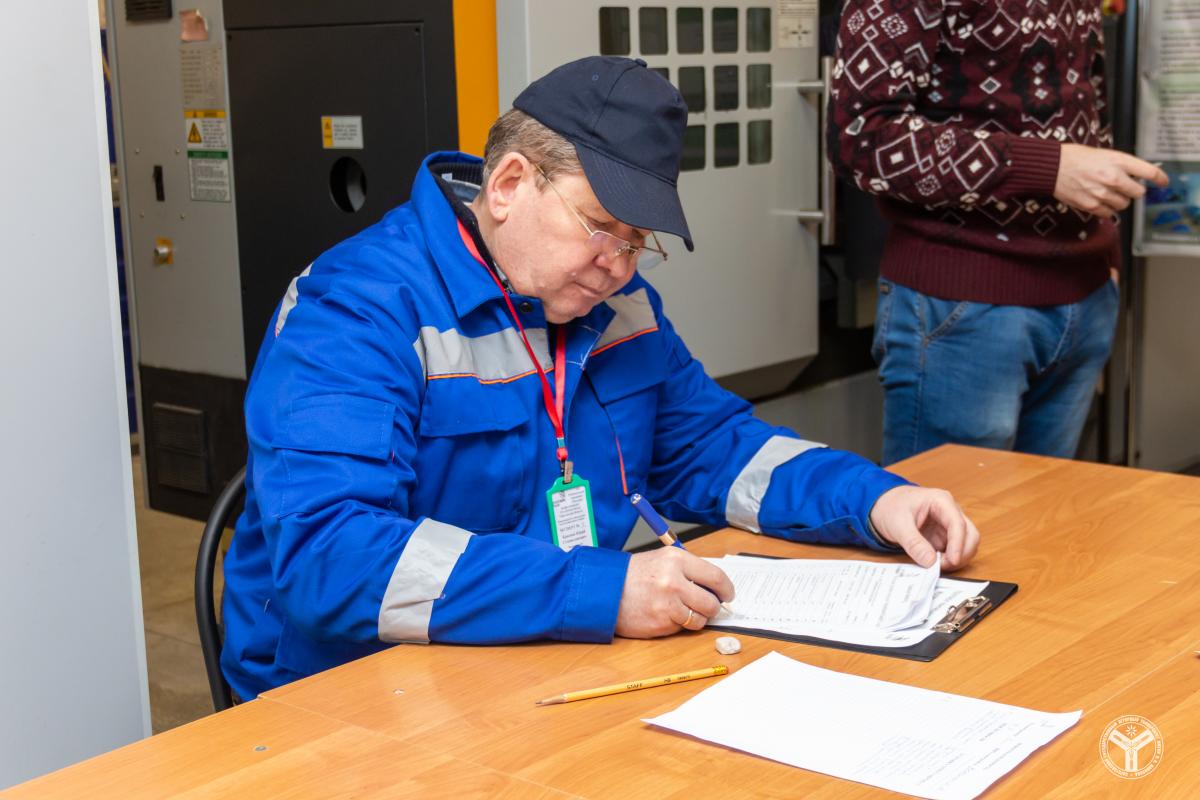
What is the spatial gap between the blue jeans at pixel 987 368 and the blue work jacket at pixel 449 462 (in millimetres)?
593

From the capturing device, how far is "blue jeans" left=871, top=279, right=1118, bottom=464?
2.47m

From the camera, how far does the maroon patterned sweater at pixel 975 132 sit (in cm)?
234

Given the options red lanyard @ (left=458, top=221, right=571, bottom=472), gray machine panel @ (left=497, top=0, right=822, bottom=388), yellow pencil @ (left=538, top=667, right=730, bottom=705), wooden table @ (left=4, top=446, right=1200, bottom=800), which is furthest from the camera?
gray machine panel @ (left=497, top=0, right=822, bottom=388)

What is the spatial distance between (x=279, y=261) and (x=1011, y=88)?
1.82 metres

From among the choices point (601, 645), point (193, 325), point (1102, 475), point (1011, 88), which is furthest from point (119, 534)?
point (193, 325)

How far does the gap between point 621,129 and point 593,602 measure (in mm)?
552

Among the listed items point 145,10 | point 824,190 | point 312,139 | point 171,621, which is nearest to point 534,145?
point 312,139

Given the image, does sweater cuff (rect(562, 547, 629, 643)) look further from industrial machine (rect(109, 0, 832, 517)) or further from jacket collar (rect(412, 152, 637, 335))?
industrial machine (rect(109, 0, 832, 517))

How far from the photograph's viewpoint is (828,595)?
158 cm

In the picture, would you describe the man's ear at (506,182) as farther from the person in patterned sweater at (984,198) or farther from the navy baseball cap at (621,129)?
the person in patterned sweater at (984,198)

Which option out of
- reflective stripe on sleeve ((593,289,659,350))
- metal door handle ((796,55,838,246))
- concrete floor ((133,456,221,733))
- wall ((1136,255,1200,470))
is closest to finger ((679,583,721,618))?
reflective stripe on sleeve ((593,289,659,350))

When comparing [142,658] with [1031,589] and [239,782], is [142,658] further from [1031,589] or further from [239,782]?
[1031,589]

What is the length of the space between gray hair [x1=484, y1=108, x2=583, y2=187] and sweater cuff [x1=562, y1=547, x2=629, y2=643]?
0.47 meters

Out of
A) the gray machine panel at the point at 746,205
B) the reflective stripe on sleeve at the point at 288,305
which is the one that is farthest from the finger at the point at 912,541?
the gray machine panel at the point at 746,205
